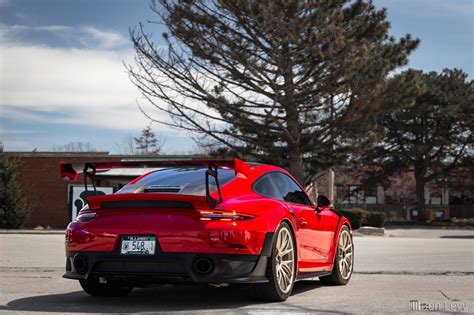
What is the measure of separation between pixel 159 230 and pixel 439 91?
4846cm

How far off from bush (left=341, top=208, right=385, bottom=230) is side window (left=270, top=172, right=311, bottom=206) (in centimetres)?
2857

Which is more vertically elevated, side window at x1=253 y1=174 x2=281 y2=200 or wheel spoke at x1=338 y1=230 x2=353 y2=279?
side window at x1=253 y1=174 x2=281 y2=200

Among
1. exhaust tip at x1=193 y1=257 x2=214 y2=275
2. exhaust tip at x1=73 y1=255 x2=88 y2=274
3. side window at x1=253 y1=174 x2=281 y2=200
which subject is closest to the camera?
exhaust tip at x1=193 y1=257 x2=214 y2=275

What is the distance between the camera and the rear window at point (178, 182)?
6711 millimetres

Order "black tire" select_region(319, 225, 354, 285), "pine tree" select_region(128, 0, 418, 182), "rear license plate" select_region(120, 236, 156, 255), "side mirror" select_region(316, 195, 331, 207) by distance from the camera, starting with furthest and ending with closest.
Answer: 1. "pine tree" select_region(128, 0, 418, 182)
2. "black tire" select_region(319, 225, 354, 285)
3. "side mirror" select_region(316, 195, 331, 207)
4. "rear license plate" select_region(120, 236, 156, 255)

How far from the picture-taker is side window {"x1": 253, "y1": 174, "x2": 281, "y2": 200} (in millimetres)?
7093

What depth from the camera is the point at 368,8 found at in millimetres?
34250

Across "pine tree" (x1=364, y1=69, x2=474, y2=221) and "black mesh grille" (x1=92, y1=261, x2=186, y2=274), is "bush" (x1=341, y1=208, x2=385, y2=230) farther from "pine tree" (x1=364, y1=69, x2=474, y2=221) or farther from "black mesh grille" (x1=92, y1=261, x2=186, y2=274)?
"black mesh grille" (x1=92, y1=261, x2=186, y2=274)

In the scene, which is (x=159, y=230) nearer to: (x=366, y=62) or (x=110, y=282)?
(x=110, y=282)

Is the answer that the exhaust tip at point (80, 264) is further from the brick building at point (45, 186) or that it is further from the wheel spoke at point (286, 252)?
the brick building at point (45, 186)

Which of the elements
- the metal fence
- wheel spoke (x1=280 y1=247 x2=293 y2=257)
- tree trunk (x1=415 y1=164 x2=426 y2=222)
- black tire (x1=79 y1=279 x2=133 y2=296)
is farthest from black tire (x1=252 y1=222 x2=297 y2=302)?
the metal fence

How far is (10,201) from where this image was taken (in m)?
35.8
